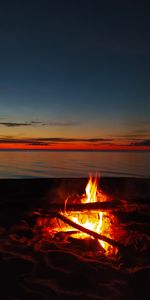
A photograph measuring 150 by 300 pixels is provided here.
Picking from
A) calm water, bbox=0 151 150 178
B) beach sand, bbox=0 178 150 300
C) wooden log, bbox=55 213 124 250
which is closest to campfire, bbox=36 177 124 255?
wooden log, bbox=55 213 124 250

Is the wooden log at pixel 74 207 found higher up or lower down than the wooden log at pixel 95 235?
higher up

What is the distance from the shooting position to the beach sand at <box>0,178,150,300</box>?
4.64 metres

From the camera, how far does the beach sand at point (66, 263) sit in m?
4.64

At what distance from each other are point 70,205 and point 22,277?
2214mm

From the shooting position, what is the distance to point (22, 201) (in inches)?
286

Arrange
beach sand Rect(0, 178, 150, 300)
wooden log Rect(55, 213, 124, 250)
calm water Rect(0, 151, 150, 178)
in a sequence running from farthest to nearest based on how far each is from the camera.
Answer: calm water Rect(0, 151, 150, 178), wooden log Rect(55, 213, 124, 250), beach sand Rect(0, 178, 150, 300)

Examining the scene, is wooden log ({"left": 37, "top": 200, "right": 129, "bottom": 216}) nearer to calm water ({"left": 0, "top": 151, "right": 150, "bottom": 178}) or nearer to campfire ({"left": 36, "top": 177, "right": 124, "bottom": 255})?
campfire ({"left": 36, "top": 177, "right": 124, "bottom": 255})

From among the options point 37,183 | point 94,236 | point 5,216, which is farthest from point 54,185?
point 94,236

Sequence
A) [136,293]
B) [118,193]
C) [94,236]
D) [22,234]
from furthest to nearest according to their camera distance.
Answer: [118,193] → [22,234] → [94,236] → [136,293]

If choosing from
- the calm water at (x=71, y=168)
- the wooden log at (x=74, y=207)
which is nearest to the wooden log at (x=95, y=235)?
the wooden log at (x=74, y=207)

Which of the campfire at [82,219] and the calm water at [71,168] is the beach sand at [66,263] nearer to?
the campfire at [82,219]

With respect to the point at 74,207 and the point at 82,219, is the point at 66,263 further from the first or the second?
the point at 82,219

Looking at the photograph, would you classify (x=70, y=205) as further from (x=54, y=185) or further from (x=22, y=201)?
(x=54, y=185)

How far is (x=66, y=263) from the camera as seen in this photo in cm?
559
